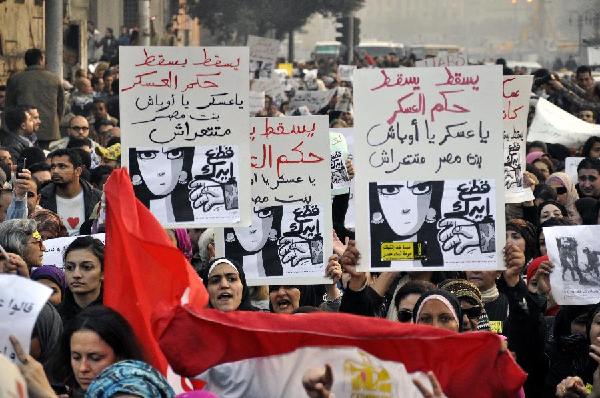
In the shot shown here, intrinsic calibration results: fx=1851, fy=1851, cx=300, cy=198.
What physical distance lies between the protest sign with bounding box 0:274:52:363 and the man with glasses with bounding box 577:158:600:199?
7984 mm

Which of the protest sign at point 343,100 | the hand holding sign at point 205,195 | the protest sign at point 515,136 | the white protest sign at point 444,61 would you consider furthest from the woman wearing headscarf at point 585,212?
the protest sign at point 343,100

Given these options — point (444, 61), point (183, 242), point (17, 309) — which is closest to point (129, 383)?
point (17, 309)

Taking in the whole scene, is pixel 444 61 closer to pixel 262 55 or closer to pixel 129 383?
pixel 262 55

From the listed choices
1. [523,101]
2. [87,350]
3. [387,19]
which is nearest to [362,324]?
[87,350]

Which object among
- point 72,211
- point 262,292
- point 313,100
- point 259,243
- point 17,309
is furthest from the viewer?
point 313,100

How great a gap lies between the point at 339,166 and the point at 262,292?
4.25 meters

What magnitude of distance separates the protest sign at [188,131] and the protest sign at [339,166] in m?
3.88

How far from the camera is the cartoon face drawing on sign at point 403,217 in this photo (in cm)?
827

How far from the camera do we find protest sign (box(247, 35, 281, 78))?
23875mm

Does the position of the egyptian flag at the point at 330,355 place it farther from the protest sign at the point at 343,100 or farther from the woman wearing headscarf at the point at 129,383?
the protest sign at the point at 343,100

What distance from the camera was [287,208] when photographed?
9.31m

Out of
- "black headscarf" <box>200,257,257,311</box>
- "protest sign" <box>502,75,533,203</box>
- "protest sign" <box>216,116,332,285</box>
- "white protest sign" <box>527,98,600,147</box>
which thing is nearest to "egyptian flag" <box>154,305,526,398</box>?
"black headscarf" <box>200,257,257,311</box>

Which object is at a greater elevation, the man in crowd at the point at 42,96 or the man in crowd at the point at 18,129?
the man in crowd at the point at 42,96

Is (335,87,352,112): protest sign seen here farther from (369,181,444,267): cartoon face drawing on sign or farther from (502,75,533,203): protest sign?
(369,181,444,267): cartoon face drawing on sign
